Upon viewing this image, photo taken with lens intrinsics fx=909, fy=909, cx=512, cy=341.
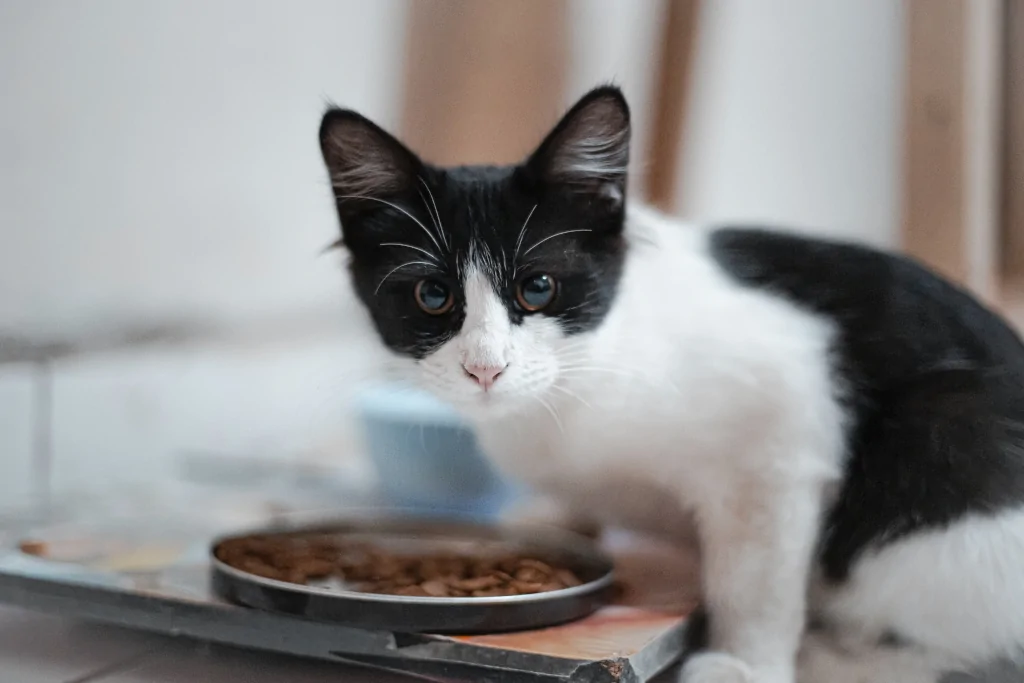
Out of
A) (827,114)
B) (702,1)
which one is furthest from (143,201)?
(827,114)

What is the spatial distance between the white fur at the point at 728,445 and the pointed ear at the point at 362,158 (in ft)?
0.51

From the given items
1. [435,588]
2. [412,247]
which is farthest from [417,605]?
[412,247]

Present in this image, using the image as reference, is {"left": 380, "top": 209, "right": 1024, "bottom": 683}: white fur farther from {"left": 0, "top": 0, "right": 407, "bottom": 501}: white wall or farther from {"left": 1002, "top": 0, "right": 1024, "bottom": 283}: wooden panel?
{"left": 1002, "top": 0, "right": 1024, "bottom": 283}: wooden panel

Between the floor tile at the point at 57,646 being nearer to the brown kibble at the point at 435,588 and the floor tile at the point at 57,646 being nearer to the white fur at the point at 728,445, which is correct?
the brown kibble at the point at 435,588

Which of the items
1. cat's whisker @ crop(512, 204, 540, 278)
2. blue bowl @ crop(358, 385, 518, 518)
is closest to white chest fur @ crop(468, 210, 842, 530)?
cat's whisker @ crop(512, 204, 540, 278)

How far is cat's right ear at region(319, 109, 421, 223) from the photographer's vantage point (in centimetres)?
100

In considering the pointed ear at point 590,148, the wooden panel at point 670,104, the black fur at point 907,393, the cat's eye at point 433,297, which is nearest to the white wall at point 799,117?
the wooden panel at point 670,104

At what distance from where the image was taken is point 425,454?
4.93 feet

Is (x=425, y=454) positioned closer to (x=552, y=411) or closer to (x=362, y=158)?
(x=552, y=411)

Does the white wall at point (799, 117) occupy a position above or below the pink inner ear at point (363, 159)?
above

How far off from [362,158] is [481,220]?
0.50ft

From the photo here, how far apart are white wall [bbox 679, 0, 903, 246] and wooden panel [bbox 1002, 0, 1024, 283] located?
0.67 ft

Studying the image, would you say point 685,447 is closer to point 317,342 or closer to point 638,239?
point 638,239

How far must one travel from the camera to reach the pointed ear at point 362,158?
1.00 metres
